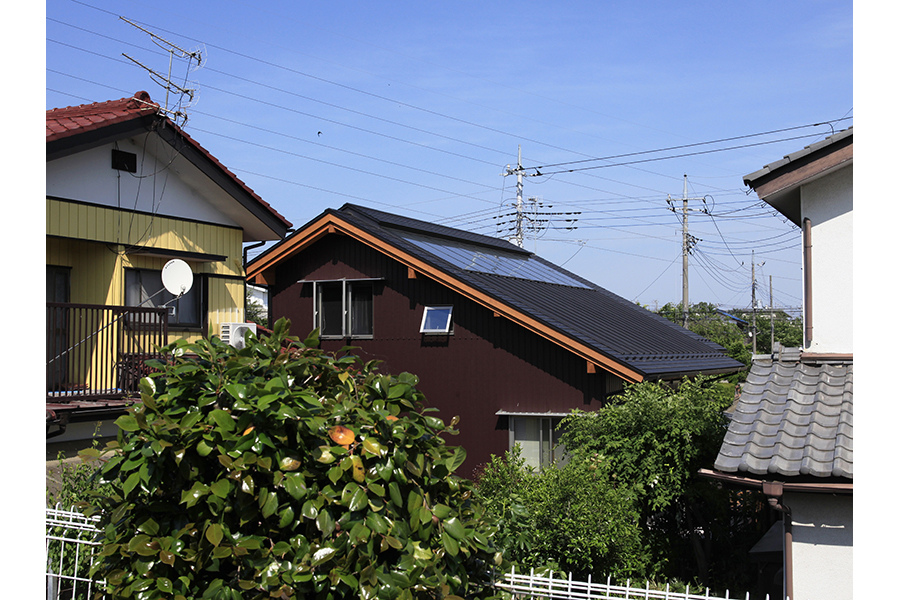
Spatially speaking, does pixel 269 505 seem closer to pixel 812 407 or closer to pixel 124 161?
pixel 812 407

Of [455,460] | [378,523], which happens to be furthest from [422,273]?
[378,523]

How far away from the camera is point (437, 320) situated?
16.4 meters

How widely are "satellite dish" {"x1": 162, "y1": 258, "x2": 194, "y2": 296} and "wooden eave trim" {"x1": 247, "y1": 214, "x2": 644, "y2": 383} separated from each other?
203 inches

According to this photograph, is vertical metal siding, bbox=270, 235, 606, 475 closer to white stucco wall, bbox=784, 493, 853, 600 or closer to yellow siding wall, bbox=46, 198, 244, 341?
yellow siding wall, bbox=46, 198, 244, 341

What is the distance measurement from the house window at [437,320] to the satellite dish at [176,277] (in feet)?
18.3

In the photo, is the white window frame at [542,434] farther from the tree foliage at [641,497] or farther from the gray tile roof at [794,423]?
the gray tile roof at [794,423]

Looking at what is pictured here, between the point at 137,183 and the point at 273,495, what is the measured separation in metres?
12.4

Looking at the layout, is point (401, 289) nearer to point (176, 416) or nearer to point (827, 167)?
point (827, 167)

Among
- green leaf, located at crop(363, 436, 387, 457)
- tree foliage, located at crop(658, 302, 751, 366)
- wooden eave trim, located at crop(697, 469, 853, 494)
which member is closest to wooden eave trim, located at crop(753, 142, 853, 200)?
wooden eave trim, located at crop(697, 469, 853, 494)

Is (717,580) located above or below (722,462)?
below

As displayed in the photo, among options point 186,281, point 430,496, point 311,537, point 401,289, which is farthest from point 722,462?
point 401,289

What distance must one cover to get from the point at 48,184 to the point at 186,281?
2819 mm

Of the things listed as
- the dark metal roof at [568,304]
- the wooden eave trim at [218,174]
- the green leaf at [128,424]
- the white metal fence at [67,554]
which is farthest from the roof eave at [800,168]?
the wooden eave trim at [218,174]

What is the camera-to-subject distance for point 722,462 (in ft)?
21.8
